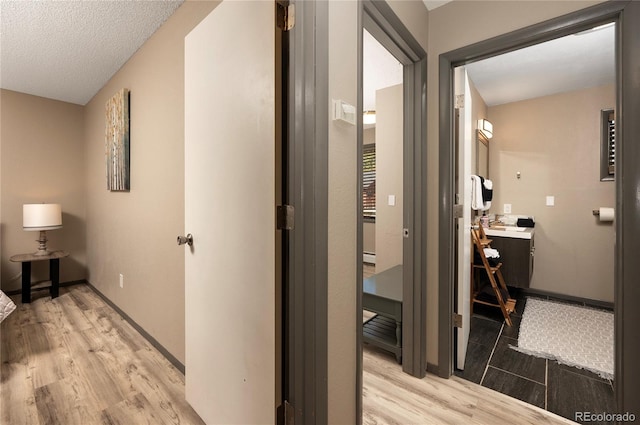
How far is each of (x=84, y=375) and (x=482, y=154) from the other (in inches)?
170

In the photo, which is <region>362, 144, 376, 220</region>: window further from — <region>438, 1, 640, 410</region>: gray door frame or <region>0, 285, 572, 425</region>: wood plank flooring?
<region>438, 1, 640, 410</region>: gray door frame

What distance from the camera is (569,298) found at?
3.41 m

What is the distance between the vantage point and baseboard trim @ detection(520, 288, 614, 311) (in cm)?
319

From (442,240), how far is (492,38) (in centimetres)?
119

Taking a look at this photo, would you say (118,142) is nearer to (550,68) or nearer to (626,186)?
(626,186)

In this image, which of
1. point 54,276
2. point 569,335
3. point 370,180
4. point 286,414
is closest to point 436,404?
point 286,414

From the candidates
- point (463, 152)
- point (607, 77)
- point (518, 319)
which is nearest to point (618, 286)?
point (463, 152)

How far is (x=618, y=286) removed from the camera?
138 centimetres

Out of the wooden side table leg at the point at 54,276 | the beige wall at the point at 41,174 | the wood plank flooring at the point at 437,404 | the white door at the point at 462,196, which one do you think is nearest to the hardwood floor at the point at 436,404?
the wood plank flooring at the point at 437,404

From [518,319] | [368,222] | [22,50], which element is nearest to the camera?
[22,50]

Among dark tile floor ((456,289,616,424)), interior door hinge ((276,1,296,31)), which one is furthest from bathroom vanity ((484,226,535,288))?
interior door hinge ((276,1,296,31))

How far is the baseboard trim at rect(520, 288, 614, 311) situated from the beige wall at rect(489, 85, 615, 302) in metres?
0.04

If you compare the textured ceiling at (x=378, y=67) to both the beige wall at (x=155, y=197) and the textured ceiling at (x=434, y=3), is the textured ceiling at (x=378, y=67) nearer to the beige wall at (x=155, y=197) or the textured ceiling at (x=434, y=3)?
the textured ceiling at (x=434, y=3)

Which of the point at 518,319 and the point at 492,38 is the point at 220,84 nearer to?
→ the point at 492,38
